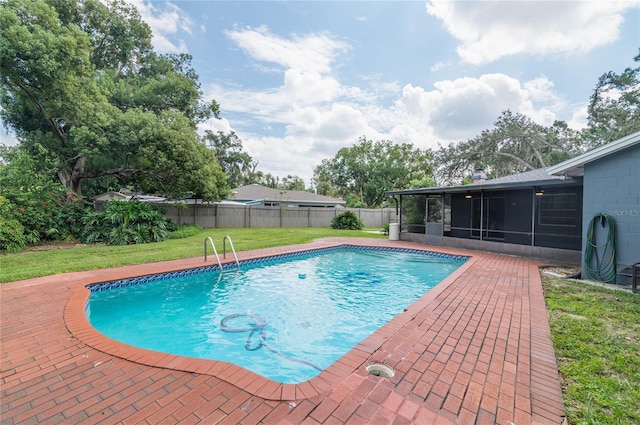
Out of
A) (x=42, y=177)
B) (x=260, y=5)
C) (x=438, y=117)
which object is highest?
(x=260, y=5)

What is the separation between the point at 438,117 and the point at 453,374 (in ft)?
62.3

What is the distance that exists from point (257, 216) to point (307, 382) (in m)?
17.1

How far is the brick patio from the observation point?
199 cm

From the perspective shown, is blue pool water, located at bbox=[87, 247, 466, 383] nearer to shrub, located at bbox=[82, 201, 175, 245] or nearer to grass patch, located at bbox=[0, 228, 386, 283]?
grass patch, located at bbox=[0, 228, 386, 283]

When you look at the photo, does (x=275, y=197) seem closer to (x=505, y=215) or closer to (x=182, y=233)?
(x=182, y=233)

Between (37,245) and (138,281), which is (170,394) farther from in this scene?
(37,245)

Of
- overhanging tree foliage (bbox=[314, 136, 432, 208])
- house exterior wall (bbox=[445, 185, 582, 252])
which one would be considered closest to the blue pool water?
house exterior wall (bbox=[445, 185, 582, 252])

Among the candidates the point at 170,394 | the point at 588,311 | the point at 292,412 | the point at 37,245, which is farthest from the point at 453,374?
the point at 37,245

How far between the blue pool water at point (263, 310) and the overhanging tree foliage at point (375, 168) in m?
21.8

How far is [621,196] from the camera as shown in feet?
19.2

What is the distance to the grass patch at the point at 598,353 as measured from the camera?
2.11 m

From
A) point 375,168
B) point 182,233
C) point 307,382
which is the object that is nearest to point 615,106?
point 375,168

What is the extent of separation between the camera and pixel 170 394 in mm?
2203

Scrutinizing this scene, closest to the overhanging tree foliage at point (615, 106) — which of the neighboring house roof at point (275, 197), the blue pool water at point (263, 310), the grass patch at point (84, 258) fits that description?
the blue pool water at point (263, 310)
